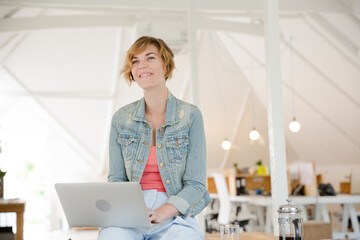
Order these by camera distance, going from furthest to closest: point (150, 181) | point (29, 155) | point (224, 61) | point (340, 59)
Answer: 1. point (29, 155)
2. point (224, 61)
3. point (340, 59)
4. point (150, 181)

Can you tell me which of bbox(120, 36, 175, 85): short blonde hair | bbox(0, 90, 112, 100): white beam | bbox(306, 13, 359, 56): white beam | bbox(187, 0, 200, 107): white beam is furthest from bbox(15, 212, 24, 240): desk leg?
bbox(0, 90, 112, 100): white beam

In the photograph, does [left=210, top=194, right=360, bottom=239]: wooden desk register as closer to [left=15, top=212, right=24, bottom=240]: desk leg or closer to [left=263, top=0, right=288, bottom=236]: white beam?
[left=263, top=0, right=288, bottom=236]: white beam

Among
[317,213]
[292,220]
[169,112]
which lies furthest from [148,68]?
[317,213]

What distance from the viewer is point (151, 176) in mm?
1942

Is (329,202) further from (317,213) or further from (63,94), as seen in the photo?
(63,94)

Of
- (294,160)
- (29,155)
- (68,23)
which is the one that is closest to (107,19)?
(68,23)

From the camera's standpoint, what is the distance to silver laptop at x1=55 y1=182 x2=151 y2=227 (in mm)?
1664

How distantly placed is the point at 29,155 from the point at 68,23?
782 cm

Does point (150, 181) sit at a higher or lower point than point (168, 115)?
lower

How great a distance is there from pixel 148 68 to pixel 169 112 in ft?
0.67

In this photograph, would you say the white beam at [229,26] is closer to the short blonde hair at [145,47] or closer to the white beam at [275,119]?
the white beam at [275,119]

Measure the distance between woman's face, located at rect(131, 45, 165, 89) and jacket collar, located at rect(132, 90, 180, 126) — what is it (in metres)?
0.09

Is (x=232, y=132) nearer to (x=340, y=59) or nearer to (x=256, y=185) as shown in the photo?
(x=256, y=185)

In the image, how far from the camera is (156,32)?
607cm
